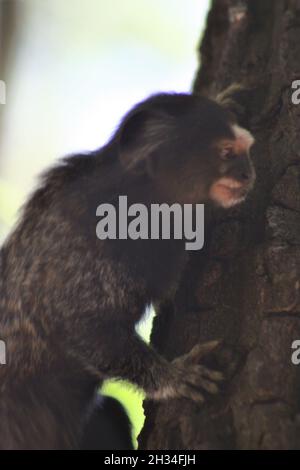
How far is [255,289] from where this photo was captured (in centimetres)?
285

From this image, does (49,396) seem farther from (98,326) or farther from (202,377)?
(202,377)

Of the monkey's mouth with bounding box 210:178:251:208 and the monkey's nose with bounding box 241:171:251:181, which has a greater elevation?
the monkey's nose with bounding box 241:171:251:181

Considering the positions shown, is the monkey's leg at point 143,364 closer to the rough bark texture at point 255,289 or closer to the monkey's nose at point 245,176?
the rough bark texture at point 255,289

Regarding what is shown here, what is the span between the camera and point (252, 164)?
314 cm

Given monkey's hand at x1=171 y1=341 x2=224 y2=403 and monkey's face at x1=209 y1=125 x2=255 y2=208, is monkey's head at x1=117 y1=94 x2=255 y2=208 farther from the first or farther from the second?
monkey's hand at x1=171 y1=341 x2=224 y2=403

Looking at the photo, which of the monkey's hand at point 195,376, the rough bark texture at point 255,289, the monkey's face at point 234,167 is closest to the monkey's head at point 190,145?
the monkey's face at point 234,167

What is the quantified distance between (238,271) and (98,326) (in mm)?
655

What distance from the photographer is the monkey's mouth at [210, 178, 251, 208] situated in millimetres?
2994

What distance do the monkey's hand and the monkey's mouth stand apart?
0.65 meters

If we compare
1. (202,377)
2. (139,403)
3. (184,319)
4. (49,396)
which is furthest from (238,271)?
(49,396)

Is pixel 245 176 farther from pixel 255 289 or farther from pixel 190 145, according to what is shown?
pixel 255 289

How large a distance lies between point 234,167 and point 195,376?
3.08 feet

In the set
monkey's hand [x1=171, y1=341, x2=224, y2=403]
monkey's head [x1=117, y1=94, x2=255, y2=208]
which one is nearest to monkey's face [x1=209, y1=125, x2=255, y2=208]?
monkey's head [x1=117, y1=94, x2=255, y2=208]
